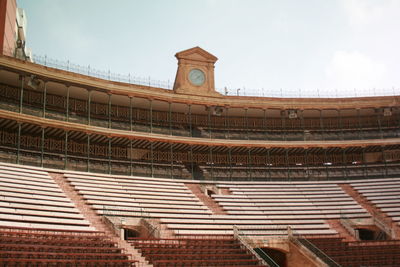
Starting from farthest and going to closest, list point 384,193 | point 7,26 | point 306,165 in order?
point 306,165, point 7,26, point 384,193

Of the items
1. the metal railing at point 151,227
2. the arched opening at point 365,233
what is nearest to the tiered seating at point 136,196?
the metal railing at point 151,227

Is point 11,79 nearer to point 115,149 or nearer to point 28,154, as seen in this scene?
point 28,154

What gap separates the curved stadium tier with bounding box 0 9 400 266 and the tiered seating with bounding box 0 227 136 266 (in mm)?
60

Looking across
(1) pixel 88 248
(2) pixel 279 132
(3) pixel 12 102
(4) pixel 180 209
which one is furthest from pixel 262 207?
(3) pixel 12 102

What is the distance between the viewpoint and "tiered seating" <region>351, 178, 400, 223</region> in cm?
3816

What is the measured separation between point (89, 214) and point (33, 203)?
3.46 m

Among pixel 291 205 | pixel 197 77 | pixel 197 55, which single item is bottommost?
pixel 291 205

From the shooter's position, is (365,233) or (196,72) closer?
(365,233)

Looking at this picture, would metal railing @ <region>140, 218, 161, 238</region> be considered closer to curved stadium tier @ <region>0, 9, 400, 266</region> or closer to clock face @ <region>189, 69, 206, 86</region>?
curved stadium tier @ <region>0, 9, 400, 266</region>

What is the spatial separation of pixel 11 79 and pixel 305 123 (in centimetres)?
2687

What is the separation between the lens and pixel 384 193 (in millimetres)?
41031

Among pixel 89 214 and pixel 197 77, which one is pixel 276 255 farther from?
pixel 197 77

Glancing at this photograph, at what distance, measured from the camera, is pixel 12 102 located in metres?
38.0

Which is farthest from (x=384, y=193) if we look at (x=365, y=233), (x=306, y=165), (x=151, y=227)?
(x=151, y=227)
